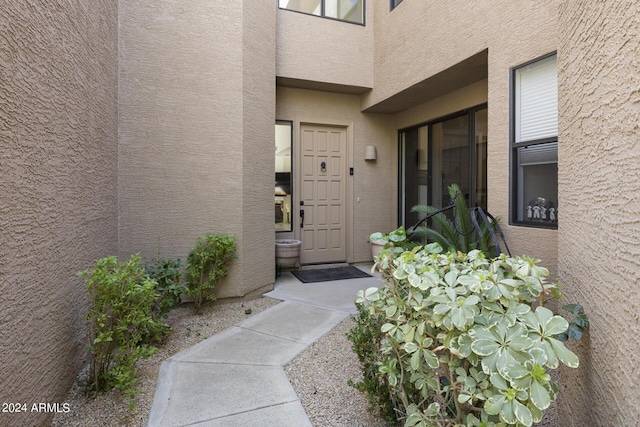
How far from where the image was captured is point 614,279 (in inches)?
43.6

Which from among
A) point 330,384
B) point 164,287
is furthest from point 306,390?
point 164,287

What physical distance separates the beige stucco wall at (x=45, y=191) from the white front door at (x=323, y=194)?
12.0 ft

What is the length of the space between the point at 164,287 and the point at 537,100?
4.15m

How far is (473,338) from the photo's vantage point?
4.12ft

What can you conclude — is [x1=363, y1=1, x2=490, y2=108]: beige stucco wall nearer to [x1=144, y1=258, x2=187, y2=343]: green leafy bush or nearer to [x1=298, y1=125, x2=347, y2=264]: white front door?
[x1=298, y1=125, x2=347, y2=264]: white front door

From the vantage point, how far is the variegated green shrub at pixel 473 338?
1.14 metres

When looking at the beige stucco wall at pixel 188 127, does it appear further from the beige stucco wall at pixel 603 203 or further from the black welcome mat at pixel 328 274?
the beige stucco wall at pixel 603 203

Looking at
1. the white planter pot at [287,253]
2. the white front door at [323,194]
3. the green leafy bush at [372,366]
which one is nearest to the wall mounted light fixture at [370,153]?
the white front door at [323,194]

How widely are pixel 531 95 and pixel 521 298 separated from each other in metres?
2.72

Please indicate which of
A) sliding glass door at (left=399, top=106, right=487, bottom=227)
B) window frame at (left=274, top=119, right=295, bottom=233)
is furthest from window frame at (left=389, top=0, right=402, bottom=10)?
window frame at (left=274, top=119, right=295, bottom=233)

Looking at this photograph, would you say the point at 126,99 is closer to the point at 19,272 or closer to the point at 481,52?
the point at 19,272

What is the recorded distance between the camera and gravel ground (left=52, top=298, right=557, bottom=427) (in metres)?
2.06

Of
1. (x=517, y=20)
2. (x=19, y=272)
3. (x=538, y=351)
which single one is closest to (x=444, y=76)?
(x=517, y=20)

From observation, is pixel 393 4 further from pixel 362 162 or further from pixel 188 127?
pixel 188 127
